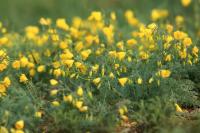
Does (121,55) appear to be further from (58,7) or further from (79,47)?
(58,7)

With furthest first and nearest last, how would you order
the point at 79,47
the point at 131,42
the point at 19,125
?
the point at 79,47 → the point at 131,42 → the point at 19,125

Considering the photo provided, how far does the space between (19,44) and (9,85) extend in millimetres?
1387

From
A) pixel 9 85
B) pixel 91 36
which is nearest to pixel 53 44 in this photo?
pixel 91 36

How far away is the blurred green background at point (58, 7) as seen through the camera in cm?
852

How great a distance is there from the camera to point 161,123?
4.29 metres

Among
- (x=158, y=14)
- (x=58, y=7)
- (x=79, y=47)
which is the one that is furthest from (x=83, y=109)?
(x=58, y=7)

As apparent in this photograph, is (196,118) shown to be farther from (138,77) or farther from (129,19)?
(129,19)

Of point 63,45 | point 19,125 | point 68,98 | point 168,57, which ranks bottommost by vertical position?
point 19,125

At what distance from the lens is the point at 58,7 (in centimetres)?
903

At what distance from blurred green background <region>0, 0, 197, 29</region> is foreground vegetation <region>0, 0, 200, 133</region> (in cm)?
237

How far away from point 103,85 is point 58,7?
4357mm

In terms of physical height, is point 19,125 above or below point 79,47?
below

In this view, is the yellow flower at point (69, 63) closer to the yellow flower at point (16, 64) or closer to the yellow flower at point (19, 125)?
the yellow flower at point (16, 64)

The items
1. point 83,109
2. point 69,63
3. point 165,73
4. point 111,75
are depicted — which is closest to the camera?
point 83,109
